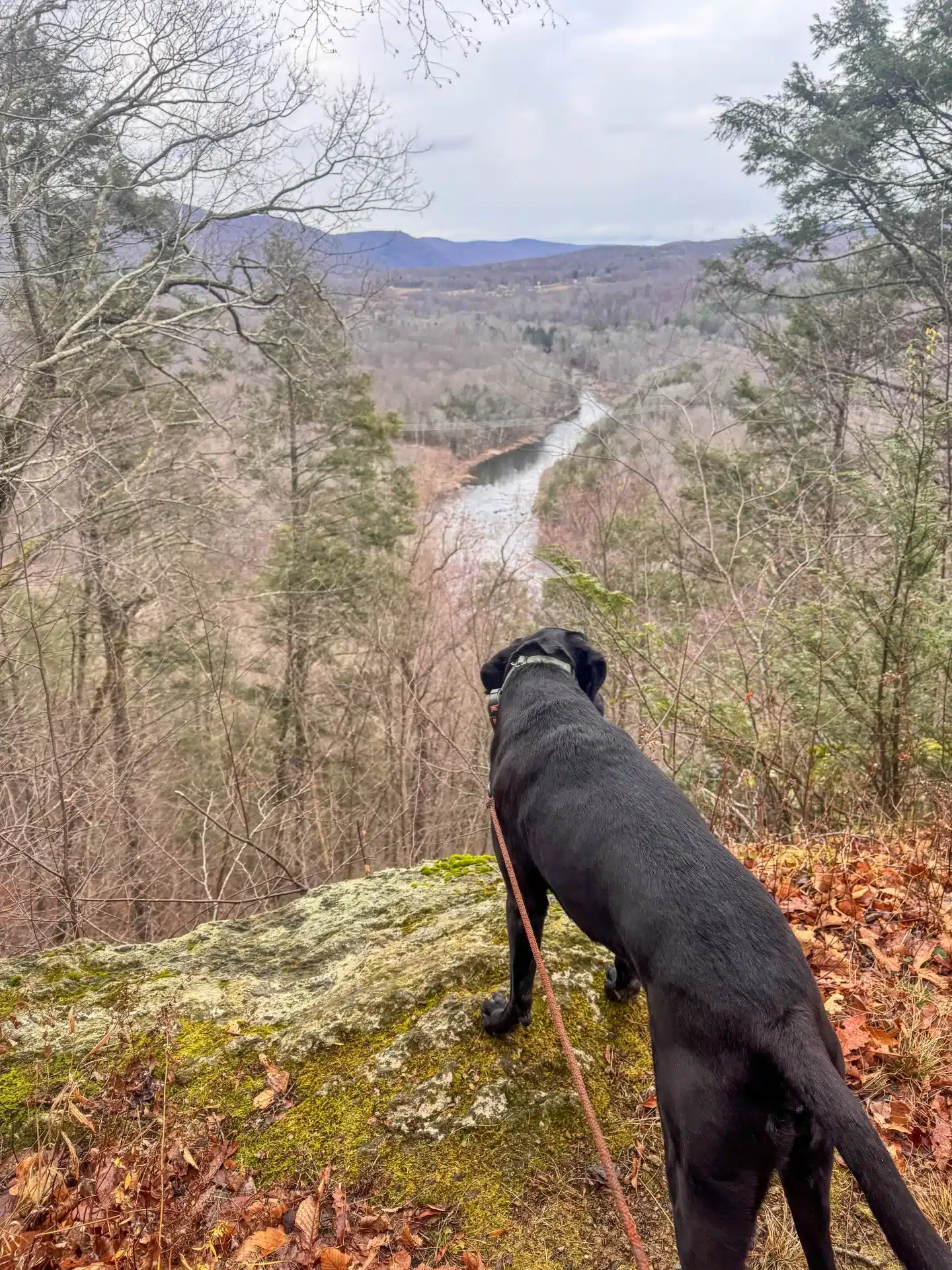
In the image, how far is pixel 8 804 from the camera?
22.7ft

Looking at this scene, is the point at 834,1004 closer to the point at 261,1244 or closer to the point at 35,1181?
the point at 261,1244

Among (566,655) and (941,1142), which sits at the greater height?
(566,655)

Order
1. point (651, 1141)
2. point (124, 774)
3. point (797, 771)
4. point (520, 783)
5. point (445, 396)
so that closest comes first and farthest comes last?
1. point (651, 1141)
2. point (520, 783)
3. point (797, 771)
4. point (124, 774)
5. point (445, 396)

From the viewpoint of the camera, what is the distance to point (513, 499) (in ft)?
51.7

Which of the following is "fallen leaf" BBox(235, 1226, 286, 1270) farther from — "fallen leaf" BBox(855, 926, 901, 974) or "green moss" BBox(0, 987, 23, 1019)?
"fallen leaf" BBox(855, 926, 901, 974)

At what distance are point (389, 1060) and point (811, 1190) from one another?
1495 millimetres

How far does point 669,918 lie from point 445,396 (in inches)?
1196

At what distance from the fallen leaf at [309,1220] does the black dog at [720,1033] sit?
Result: 1.12 meters

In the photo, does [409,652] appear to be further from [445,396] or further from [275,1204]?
[445,396]

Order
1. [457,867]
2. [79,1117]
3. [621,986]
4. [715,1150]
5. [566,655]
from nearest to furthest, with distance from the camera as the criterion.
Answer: [715,1150], [79,1117], [621,986], [566,655], [457,867]

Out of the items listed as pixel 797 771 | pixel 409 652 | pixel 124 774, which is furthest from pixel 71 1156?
pixel 409 652

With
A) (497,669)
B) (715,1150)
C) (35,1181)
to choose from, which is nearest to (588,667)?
(497,669)

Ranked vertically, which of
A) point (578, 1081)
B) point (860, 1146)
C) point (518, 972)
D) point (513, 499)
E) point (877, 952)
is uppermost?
point (513, 499)

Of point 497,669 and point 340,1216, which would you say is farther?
point 497,669
